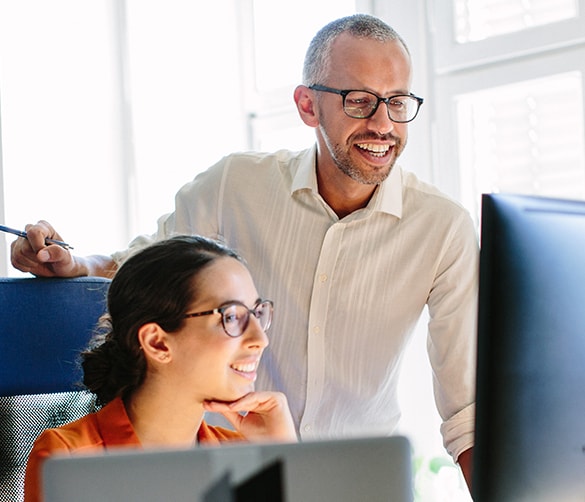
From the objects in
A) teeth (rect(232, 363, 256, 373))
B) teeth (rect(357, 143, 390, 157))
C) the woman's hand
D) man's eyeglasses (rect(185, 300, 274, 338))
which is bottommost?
the woman's hand

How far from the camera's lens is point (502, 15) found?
283 cm

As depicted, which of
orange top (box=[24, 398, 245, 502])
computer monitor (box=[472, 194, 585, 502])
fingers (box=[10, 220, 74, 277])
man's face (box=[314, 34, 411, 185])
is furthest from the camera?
man's face (box=[314, 34, 411, 185])

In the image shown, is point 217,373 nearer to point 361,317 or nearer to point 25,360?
point 25,360

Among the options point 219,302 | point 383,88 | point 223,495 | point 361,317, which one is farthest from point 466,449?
point 223,495

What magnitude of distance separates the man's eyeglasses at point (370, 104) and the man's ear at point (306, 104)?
11 centimetres

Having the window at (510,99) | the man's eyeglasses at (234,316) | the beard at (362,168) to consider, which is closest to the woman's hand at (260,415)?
the man's eyeglasses at (234,316)

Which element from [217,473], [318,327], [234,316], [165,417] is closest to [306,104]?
[318,327]

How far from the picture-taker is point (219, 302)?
4.84ft

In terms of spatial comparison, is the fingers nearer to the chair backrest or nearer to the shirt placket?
the chair backrest

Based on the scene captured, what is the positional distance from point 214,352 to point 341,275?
1.74ft

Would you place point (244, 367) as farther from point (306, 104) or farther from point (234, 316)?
point (306, 104)

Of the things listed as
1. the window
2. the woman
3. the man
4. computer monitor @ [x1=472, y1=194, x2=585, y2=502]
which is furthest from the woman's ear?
the window

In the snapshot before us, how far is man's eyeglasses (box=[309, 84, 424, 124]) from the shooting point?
1.78 m

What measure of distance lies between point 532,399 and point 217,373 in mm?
766
